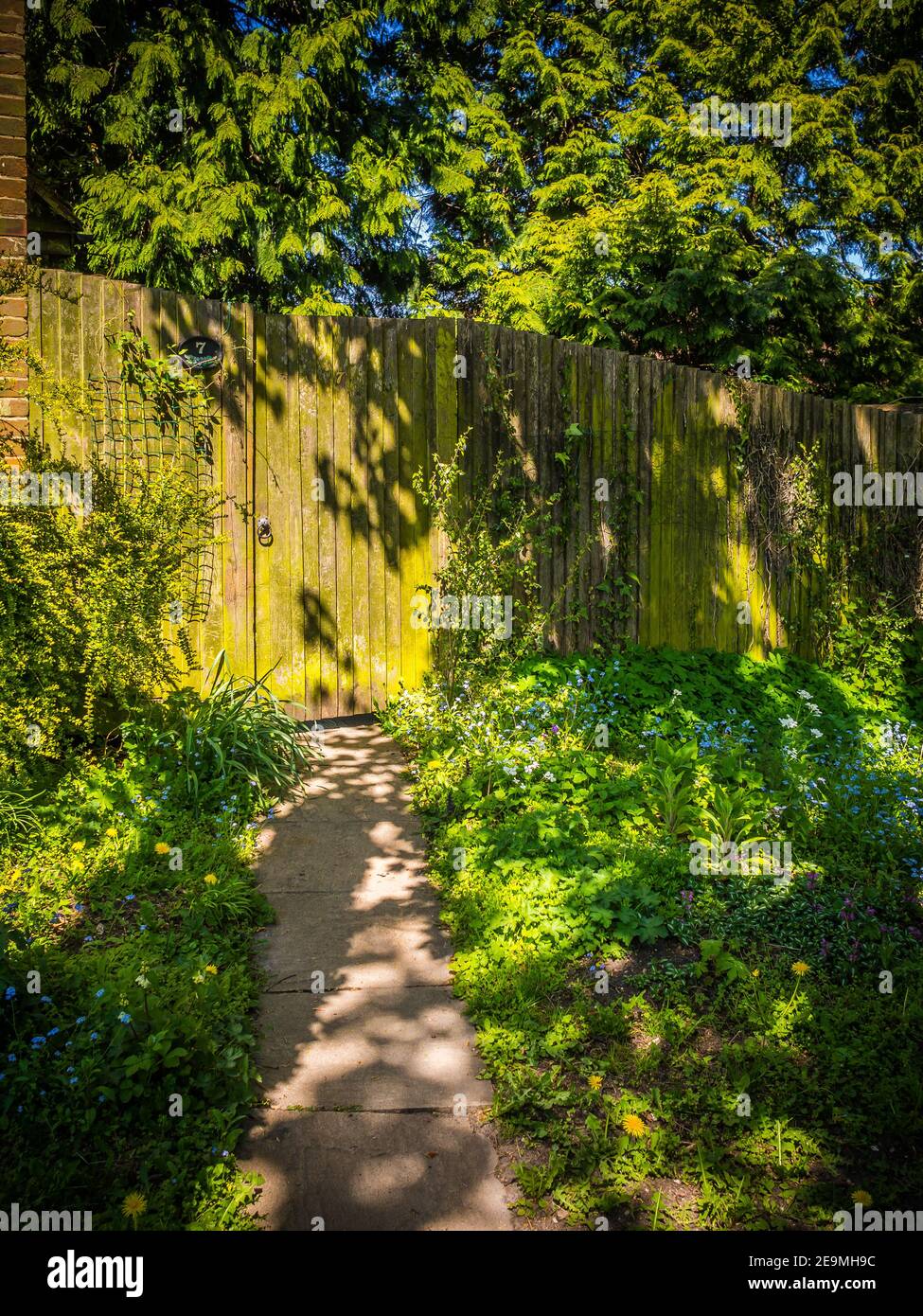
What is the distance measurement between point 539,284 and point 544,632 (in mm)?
7040

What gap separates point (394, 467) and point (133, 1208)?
464 cm

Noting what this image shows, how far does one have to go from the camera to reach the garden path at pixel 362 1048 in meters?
2.20

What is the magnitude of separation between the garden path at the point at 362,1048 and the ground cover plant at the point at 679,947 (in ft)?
0.44

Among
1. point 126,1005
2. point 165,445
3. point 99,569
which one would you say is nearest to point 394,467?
point 165,445

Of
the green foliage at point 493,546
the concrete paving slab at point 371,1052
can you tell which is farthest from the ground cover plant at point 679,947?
the green foliage at point 493,546

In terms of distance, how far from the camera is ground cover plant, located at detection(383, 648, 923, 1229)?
2.30 meters

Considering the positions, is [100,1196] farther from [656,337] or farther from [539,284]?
[539,284]

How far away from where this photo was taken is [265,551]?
5.36 m

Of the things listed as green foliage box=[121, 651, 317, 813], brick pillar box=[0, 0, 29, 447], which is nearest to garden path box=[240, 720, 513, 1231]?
green foliage box=[121, 651, 317, 813]

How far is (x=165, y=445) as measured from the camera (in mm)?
4992

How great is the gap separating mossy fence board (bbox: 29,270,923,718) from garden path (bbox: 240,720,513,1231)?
156 cm

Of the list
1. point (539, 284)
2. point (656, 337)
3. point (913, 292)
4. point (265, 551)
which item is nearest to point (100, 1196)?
point (265, 551)

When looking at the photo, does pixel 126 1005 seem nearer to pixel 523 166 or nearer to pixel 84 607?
pixel 84 607

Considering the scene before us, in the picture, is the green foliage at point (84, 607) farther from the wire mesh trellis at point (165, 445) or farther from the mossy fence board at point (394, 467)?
the mossy fence board at point (394, 467)
